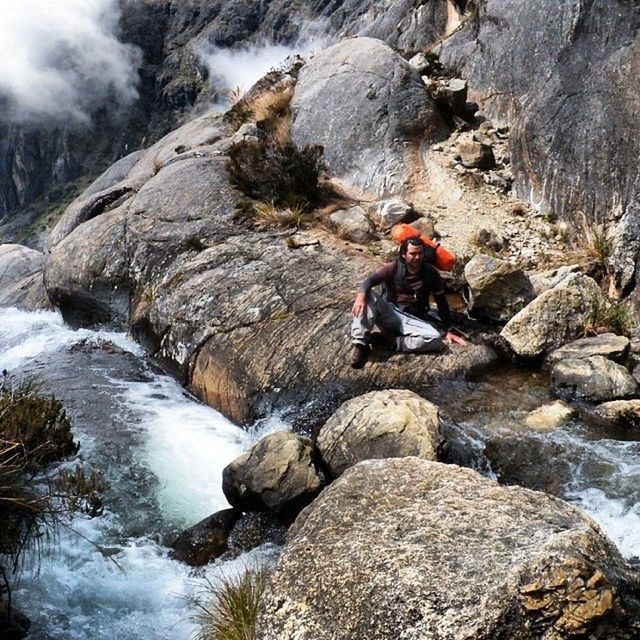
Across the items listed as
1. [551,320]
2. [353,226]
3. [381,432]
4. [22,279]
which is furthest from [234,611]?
[22,279]

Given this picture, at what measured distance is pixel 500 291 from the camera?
10539 millimetres

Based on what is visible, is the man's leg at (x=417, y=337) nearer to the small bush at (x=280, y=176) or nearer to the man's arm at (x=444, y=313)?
the man's arm at (x=444, y=313)

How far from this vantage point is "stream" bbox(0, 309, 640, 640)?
20.5 feet

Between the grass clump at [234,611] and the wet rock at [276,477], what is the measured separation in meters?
1.40

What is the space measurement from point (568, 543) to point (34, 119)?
324 ft

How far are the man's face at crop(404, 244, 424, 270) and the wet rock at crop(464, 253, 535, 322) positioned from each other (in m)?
1.52

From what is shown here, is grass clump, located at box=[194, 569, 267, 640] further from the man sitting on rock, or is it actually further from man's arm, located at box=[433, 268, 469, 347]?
man's arm, located at box=[433, 268, 469, 347]

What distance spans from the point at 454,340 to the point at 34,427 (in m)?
5.71

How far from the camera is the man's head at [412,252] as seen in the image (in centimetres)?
934

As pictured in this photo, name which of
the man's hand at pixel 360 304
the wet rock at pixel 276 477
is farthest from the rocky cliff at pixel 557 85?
the wet rock at pixel 276 477

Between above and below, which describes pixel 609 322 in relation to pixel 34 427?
below

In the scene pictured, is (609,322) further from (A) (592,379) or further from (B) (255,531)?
(B) (255,531)

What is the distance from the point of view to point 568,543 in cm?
A: 407

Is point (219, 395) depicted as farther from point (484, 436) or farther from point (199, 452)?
point (484, 436)
